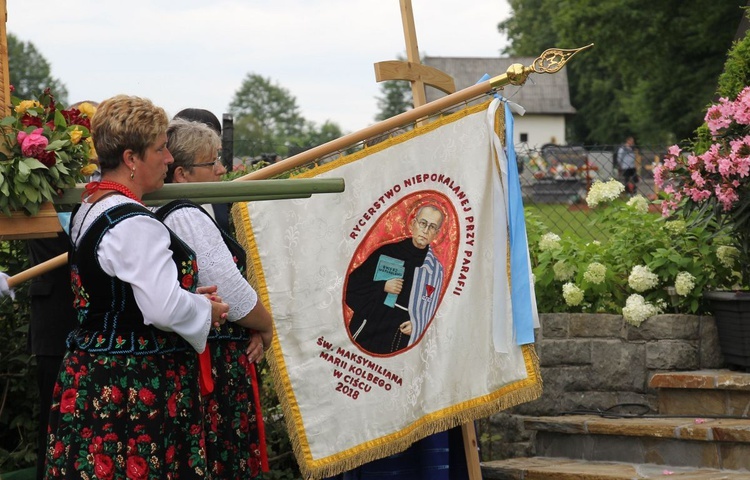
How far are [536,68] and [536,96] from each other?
220ft

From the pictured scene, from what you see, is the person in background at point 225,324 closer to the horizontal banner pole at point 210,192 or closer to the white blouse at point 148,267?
the horizontal banner pole at point 210,192

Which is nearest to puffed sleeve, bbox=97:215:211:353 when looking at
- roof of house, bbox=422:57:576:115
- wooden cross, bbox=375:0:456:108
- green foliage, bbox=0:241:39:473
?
wooden cross, bbox=375:0:456:108

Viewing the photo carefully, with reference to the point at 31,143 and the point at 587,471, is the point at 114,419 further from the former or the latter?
the point at 587,471

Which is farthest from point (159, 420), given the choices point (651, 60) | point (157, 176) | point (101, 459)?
point (651, 60)

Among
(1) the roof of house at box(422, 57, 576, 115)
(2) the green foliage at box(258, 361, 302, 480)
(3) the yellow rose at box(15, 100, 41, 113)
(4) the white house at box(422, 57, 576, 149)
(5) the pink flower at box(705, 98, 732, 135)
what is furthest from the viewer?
(4) the white house at box(422, 57, 576, 149)

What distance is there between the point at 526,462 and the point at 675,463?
0.75 meters

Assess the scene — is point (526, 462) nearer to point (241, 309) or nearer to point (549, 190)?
point (241, 309)

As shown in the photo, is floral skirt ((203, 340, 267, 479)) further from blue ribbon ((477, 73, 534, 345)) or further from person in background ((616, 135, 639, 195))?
person in background ((616, 135, 639, 195))

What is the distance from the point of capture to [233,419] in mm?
3859

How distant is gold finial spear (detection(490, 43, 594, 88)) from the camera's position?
4414 millimetres

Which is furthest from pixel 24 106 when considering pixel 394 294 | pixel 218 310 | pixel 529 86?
pixel 529 86

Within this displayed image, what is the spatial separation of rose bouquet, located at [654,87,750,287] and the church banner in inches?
60.0

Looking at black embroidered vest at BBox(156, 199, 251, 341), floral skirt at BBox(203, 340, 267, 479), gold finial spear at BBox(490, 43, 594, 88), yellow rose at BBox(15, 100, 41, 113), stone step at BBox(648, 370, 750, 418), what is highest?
gold finial spear at BBox(490, 43, 594, 88)

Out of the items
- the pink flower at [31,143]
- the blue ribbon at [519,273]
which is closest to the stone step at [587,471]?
the blue ribbon at [519,273]
